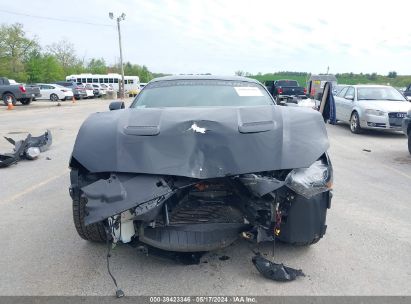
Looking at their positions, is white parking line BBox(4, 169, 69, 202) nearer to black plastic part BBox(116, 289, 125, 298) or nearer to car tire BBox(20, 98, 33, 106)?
black plastic part BBox(116, 289, 125, 298)

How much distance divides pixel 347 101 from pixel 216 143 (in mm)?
11191

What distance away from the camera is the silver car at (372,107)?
1119 cm

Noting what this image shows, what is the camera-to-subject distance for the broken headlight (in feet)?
9.42

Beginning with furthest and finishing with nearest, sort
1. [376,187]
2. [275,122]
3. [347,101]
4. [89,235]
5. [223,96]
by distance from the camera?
1. [347,101]
2. [376,187]
3. [223,96]
4. [89,235]
5. [275,122]

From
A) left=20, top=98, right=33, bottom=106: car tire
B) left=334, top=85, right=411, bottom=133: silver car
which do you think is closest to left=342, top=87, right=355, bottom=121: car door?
left=334, top=85, right=411, bottom=133: silver car

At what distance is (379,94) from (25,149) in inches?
423

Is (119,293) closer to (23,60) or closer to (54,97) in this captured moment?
(54,97)

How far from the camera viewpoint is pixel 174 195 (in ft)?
9.97

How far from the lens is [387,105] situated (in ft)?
37.7

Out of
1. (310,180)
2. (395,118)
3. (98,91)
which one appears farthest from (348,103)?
(98,91)

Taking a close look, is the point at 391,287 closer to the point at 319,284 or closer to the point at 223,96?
the point at 319,284

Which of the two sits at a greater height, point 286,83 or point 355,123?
point 286,83

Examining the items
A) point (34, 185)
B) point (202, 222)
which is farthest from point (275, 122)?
point (34, 185)

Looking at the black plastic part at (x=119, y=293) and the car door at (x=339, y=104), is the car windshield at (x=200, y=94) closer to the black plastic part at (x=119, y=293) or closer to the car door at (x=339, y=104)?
the black plastic part at (x=119, y=293)
